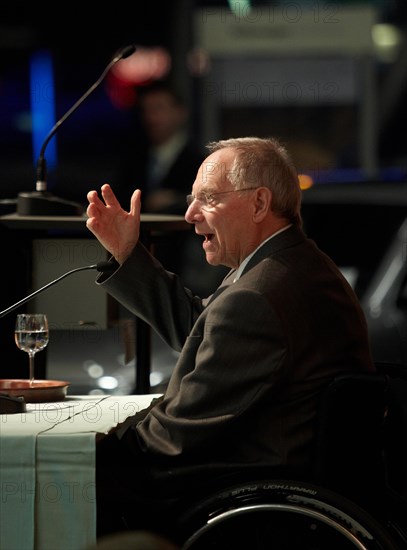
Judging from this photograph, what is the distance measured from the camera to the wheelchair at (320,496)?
287cm

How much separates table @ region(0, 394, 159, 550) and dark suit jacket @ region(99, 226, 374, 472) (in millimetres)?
179

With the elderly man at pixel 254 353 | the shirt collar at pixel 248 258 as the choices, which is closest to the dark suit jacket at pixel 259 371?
the elderly man at pixel 254 353

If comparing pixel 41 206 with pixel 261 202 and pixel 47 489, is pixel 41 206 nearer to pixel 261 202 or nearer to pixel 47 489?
pixel 261 202

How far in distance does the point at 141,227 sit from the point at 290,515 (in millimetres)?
1479

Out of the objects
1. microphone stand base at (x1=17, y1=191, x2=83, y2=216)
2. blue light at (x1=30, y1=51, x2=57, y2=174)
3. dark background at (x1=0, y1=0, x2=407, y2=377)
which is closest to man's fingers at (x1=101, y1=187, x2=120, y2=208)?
microphone stand base at (x1=17, y1=191, x2=83, y2=216)

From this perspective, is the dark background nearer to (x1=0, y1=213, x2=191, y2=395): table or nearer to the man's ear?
(x1=0, y1=213, x2=191, y2=395): table

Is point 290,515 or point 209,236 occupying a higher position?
point 209,236

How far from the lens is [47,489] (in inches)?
119

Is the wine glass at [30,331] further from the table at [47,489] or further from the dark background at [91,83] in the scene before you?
the dark background at [91,83]

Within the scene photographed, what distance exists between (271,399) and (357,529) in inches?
14.6

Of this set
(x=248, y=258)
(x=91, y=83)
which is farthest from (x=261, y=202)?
(x=91, y=83)

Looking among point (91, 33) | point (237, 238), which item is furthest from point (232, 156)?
point (91, 33)

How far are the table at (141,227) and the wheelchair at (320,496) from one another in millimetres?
1271

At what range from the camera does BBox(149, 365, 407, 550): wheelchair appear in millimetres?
2871
